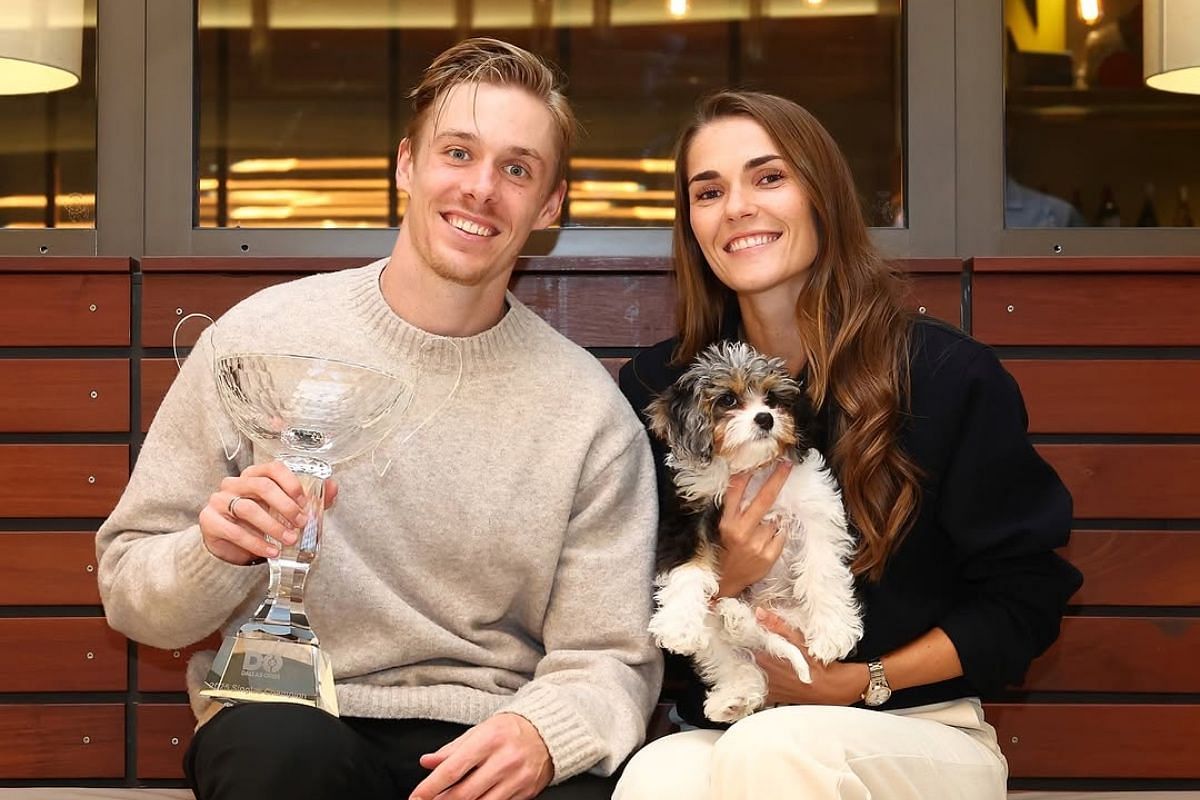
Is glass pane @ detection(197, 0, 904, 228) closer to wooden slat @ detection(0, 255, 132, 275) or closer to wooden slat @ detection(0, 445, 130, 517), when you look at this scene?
wooden slat @ detection(0, 255, 132, 275)

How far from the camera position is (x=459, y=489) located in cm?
233

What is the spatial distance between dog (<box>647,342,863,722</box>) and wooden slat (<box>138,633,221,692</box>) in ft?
4.82

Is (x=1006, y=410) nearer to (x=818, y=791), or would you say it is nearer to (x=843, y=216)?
(x=843, y=216)

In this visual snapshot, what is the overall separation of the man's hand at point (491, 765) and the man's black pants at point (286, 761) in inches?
3.1

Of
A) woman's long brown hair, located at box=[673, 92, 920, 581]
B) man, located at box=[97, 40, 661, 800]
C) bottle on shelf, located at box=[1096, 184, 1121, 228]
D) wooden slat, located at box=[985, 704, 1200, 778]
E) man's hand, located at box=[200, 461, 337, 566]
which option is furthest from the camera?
bottle on shelf, located at box=[1096, 184, 1121, 228]

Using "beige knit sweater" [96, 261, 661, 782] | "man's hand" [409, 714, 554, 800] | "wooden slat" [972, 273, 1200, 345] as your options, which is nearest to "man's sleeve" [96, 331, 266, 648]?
"beige knit sweater" [96, 261, 661, 782]

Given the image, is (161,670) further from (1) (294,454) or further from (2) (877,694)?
(2) (877,694)

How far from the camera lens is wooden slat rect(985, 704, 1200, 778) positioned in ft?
10.3

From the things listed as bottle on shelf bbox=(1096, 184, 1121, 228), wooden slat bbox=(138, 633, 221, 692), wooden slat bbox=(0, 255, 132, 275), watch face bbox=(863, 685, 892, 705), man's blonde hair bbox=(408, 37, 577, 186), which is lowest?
wooden slat bbox=(138, 633, 221, 692)

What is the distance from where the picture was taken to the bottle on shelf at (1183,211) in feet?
12.5

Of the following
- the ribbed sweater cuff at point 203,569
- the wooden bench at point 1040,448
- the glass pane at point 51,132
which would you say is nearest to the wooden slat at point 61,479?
the wooden bench at point 1040,448

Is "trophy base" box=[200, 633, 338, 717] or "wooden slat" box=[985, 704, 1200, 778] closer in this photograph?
"trophy base" box=[200, 633, 338, 717]

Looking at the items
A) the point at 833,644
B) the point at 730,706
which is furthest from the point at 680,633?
the point at 833,644

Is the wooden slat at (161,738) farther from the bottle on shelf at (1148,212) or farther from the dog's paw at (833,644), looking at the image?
the bottle on shelf at (1148,212)
